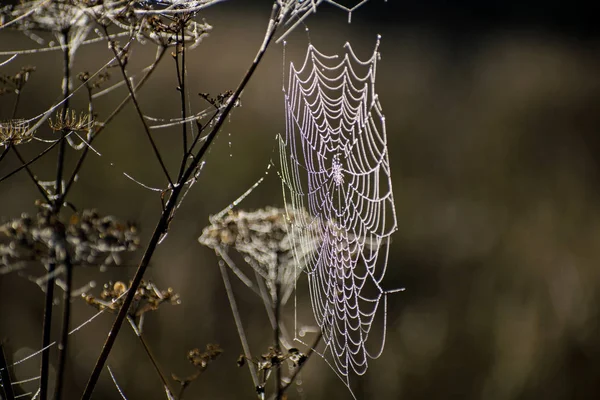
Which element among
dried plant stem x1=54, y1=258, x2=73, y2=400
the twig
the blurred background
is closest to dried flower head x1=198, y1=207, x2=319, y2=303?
the twig

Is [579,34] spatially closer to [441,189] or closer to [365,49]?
[365,49]

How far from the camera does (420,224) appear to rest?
5723 mm

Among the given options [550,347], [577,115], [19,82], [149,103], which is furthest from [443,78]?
[19,82]

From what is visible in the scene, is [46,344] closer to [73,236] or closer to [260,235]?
[73,236]

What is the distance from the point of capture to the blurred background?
4.49 meters

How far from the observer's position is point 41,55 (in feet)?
23.2

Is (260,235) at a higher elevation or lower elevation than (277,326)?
higher

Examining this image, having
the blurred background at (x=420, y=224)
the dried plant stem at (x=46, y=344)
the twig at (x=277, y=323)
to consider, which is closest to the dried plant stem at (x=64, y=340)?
the dried plant stem at (x=46, y=344)

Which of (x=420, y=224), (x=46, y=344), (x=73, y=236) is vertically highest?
(x=420, y=224)

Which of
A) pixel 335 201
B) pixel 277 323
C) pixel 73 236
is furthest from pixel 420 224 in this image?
pixel 73 236

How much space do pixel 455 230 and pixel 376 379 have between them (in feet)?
6.05

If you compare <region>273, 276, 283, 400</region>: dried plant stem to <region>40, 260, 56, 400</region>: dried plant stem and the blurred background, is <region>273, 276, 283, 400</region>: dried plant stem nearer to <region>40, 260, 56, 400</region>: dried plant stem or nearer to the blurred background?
<region>40, 260, 56, 400</region>: dried plant stem

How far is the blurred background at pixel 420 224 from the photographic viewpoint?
177 inches

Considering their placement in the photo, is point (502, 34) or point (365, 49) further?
point (502, 34)
